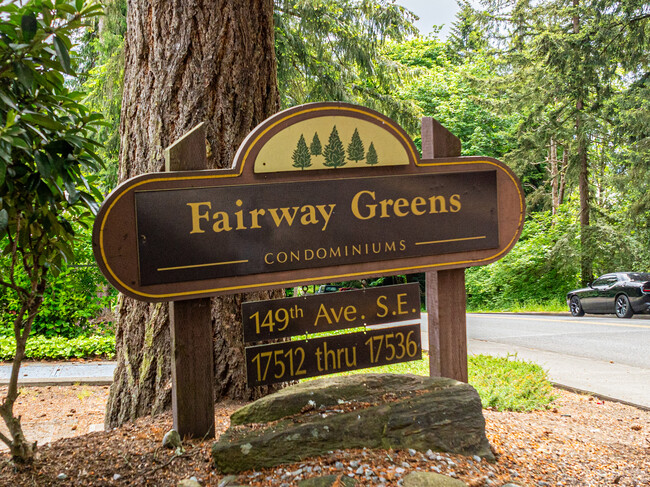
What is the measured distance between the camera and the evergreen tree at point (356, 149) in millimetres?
3328

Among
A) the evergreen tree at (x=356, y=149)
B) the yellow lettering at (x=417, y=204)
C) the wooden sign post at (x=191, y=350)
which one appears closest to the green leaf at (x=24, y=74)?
the wooden sign post at (x=191, y=350)

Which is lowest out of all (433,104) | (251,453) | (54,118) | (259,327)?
(251,453)

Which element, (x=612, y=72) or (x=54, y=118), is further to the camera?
(x=612, y=72)

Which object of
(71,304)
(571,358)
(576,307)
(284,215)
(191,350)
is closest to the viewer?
(191,350)

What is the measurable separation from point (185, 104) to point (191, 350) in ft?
5.90

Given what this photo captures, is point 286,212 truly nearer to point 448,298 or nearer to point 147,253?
point 147,253

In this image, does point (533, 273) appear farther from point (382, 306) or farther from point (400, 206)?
point (400, 206)

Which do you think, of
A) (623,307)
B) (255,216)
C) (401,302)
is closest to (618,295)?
(623,307)

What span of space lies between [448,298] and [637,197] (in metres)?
18.5

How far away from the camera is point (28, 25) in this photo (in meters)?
2.36

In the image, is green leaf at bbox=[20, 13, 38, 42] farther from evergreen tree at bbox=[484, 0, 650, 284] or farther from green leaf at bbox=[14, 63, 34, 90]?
evergreen tree at bbox=[484, 0, 650, 284]

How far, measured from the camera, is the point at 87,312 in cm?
905

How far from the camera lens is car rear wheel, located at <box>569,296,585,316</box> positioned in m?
16.3

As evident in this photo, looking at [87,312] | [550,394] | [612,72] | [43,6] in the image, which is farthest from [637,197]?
[43,6]
